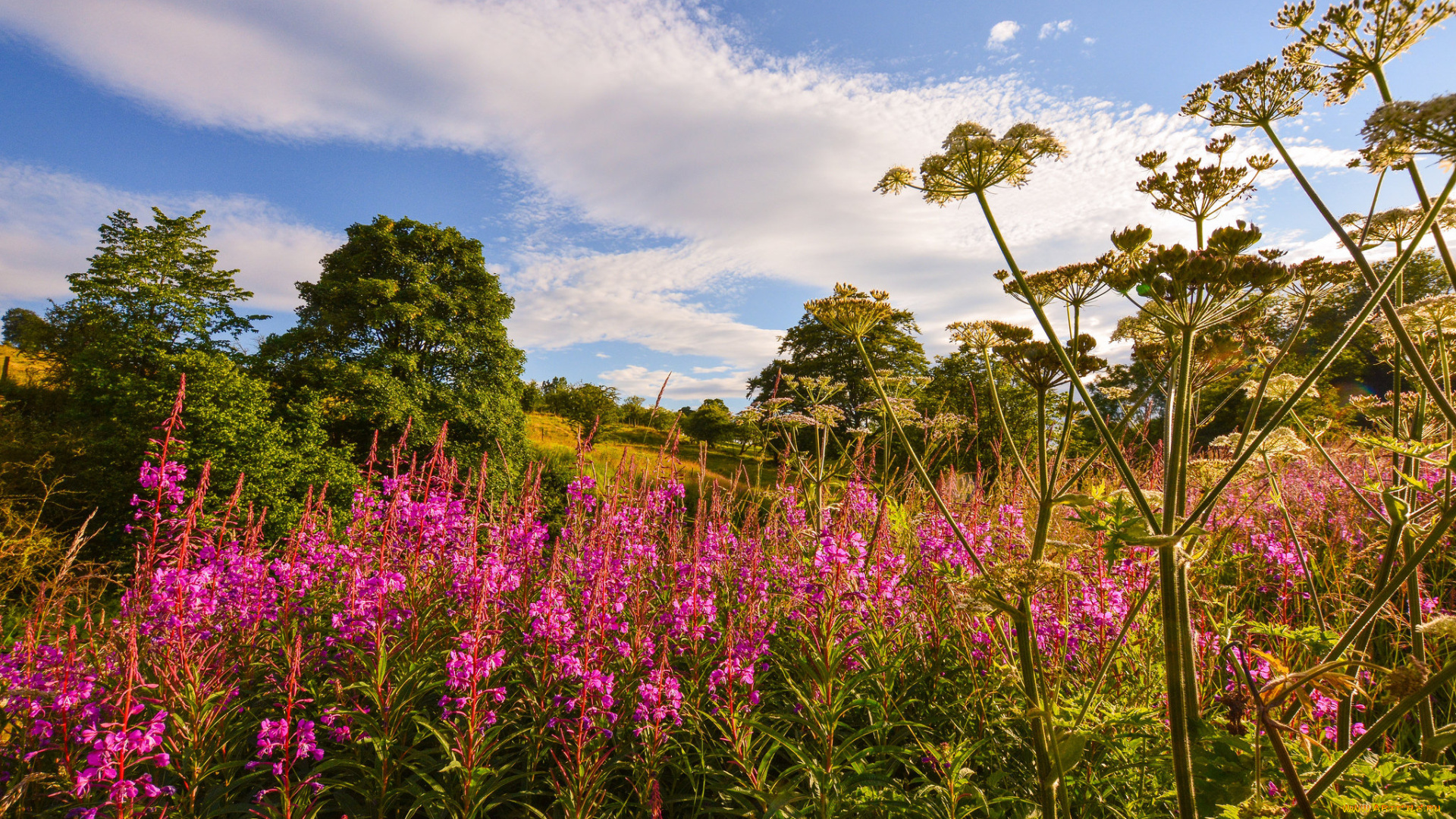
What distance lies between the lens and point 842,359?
22344mm

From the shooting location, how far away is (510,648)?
130 inches

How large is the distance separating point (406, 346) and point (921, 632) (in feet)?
60.8

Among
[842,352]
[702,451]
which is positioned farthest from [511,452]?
[702,451]

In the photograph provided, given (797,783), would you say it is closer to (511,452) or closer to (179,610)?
(179,610)

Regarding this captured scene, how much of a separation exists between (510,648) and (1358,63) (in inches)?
162

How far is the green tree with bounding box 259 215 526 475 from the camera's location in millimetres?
16125

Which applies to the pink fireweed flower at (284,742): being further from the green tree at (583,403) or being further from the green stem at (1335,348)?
the green tree at (583,403)

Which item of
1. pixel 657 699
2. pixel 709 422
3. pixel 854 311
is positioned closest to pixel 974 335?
pixel 854 311

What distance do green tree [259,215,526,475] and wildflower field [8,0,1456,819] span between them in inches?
524

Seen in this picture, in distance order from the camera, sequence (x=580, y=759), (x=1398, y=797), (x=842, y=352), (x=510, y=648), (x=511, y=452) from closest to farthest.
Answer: (x=1398, y=797) < (x=580, y=759) < (x=510, y=648) < (x=511, y=452) < (x=842, y=352)

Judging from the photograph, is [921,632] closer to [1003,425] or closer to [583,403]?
[1003,425]

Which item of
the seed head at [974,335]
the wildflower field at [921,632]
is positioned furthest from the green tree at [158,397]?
the seed head at [974,335]

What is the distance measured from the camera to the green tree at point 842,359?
2167cm

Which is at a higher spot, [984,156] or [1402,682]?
[984,156]
